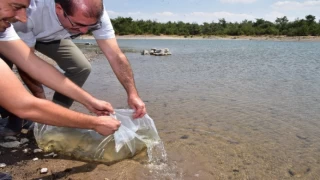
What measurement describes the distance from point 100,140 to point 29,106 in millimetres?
1165

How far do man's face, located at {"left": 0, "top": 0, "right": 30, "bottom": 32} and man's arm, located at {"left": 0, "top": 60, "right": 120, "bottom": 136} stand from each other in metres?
0.24

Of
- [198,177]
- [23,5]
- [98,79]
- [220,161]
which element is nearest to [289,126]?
[220,161]

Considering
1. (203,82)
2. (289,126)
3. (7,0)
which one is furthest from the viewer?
(203,82)

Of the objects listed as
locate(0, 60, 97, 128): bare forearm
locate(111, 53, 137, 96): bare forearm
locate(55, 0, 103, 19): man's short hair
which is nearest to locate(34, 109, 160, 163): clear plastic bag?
locate(111, 53, 137, 96): bare forearm

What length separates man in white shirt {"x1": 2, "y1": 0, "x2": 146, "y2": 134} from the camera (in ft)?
7.28

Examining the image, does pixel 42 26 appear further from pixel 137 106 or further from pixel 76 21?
pixel 137 106

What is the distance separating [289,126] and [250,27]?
231ft

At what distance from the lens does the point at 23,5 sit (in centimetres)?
161

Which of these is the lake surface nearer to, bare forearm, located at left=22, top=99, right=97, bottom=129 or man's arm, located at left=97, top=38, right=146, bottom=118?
man's arm, located at left=97, top=38, right=146, bottom=118

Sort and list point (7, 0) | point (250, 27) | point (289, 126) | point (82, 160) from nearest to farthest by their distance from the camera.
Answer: point (7, 0) < point (82, 160) < point (289, 126) < point (250, 27)

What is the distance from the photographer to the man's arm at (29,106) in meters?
1.63

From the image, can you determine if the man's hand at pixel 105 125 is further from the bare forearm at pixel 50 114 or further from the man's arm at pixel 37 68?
the man's arm at pixel 37 68

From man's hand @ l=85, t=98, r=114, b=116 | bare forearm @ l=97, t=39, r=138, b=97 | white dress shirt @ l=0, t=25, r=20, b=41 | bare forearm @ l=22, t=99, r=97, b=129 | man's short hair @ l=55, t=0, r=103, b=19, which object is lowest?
man's hand @ l=85, t=98, r=114, b=116

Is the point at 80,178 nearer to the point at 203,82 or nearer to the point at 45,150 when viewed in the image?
the point at 45,150
